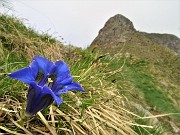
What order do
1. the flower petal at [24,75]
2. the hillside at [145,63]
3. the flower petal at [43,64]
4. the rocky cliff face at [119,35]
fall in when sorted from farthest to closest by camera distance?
the rocky cliff face at [119,35] < the hillside at [145,63] < the flower petal at [43,64] < the flower petal at [24,75]

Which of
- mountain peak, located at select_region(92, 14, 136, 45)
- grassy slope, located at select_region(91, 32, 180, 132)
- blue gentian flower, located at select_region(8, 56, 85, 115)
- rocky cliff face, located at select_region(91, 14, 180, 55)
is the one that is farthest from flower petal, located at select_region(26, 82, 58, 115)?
mountain peak, located at select_region(92, 14, 136, 45)

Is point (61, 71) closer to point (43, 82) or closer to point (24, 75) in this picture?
point (43, 82)

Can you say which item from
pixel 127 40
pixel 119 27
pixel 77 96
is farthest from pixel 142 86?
pixel 119 27

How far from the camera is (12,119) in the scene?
235 centimetres

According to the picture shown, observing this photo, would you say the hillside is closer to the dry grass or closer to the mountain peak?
the mountain peak

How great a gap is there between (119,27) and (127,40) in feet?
6.84

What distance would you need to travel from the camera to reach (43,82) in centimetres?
186

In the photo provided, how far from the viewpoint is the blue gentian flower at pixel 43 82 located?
174cm

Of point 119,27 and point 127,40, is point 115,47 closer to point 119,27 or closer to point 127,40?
point 127,40

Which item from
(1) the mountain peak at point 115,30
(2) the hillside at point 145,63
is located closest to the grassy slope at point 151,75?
(2) the hillside at point 145,63

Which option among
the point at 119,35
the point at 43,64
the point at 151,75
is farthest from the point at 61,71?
the point at 119,35

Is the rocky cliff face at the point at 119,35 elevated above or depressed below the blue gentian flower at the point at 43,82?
above

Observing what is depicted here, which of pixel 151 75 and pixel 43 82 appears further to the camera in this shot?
pixel 151 75

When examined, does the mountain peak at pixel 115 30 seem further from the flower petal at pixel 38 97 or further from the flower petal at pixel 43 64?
the flower petal at pixel 38 97
